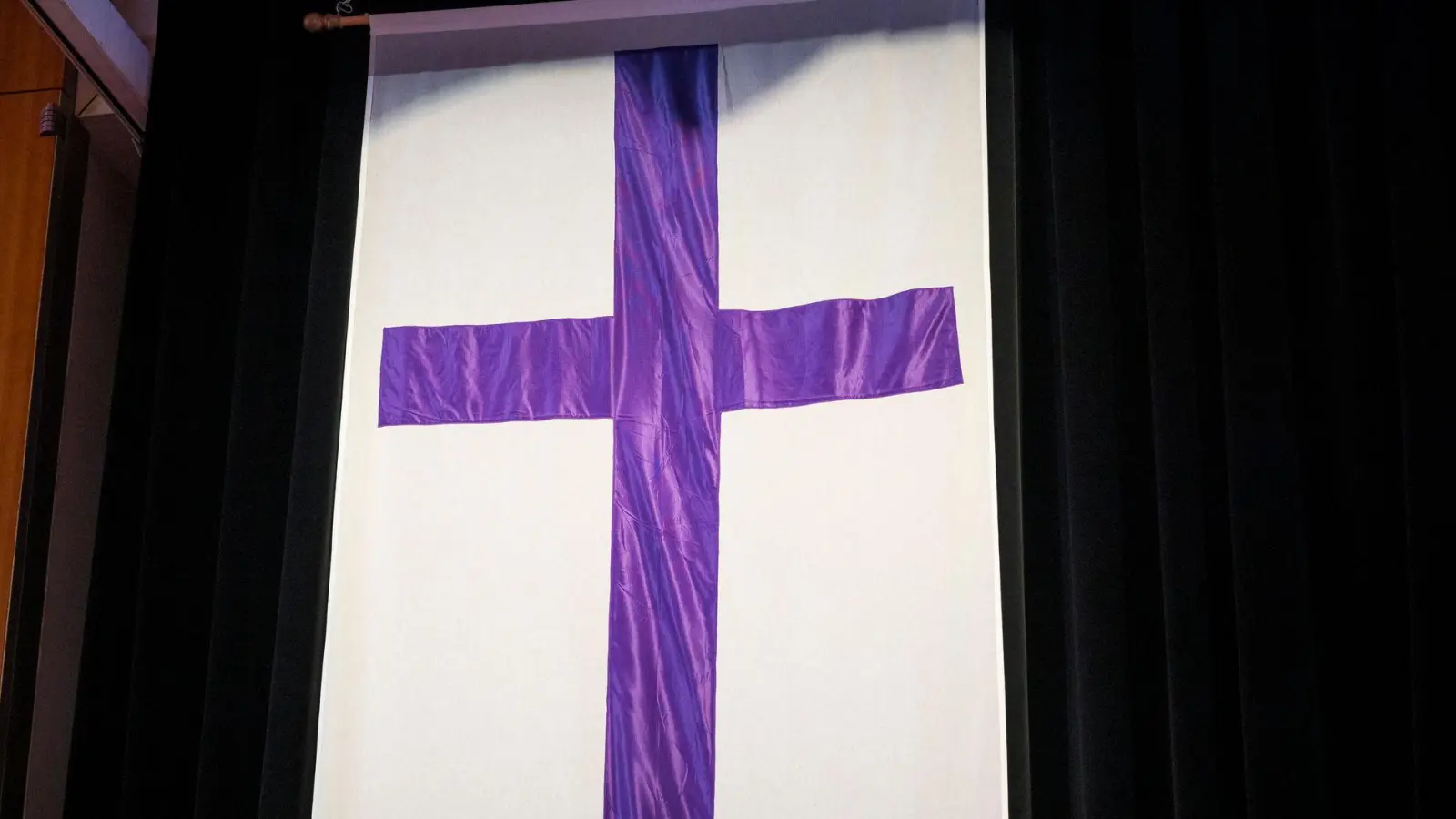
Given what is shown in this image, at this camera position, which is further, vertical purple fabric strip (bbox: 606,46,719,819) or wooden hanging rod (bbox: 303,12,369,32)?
wooden hanging rod (bbox: 303,12,369,32)

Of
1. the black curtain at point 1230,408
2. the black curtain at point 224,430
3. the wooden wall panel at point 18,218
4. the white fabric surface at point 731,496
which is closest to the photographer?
the black curtain at point 1230,408

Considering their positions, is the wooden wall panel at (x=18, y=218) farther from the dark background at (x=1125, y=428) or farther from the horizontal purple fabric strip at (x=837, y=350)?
the horizontal purple fabric strip at (x=837, y=350)

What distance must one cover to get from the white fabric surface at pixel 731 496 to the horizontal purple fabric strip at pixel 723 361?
0.07 feet

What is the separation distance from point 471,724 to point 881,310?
0.84 m

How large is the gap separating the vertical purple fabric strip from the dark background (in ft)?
1.37

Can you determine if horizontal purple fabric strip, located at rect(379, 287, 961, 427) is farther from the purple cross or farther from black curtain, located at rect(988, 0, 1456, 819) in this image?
black curtain, located at rect(988, 0, 1456, 819)

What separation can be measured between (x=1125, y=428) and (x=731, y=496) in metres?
0.56

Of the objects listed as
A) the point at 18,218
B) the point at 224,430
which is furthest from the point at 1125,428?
the point at 18,218

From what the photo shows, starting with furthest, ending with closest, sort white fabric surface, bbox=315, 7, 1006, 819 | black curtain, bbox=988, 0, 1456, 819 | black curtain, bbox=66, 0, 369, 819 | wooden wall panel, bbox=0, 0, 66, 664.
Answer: wooden wall panel, bbox=0, 0, 66, 664 → black curtain, bbox=66, 0, 369, 819 → white fabric surface, bbox=315, 7, 1006, 819 → black curtain, bbox=988, 0, 1456, 819

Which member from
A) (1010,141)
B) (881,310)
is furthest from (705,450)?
(1010,141)

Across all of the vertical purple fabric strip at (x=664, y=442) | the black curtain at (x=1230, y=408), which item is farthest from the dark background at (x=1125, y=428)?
the vertical purple fabric strip at (x=664, y=442)

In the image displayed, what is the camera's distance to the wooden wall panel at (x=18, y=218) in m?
2.12

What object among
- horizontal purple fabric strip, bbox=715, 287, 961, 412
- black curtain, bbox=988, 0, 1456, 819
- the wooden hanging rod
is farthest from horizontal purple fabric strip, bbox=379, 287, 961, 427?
the wooden hanging rod

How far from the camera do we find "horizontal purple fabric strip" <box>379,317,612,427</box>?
1973 millimetres
